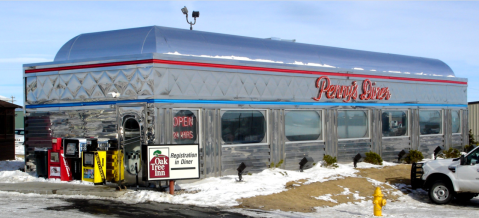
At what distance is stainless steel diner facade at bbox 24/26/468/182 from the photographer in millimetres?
15258

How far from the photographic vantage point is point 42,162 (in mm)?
16438

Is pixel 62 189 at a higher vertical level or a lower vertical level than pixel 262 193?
higher

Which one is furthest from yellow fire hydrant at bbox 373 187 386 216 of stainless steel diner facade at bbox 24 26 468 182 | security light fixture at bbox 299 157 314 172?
security light fixture at bbox 299 157 314 172

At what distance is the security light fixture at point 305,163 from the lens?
17953mm

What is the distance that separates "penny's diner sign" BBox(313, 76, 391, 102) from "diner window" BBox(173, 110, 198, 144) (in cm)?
569

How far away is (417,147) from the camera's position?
23.3 meters

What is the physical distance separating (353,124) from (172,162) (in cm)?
980

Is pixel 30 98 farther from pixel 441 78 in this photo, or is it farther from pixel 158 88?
pixel 441 78

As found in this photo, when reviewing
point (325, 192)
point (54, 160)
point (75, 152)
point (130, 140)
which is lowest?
point (325, 192)

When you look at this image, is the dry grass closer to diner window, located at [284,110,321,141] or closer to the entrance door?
diner window, located at [284,110,321,141]

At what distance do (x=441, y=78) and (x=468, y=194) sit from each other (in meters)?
11.7

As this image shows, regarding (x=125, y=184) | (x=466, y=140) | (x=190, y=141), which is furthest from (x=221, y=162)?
(x=466, y=140)

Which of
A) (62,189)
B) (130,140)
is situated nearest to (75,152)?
(62,189)

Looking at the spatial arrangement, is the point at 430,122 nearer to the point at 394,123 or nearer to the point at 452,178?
the point at 394,123
